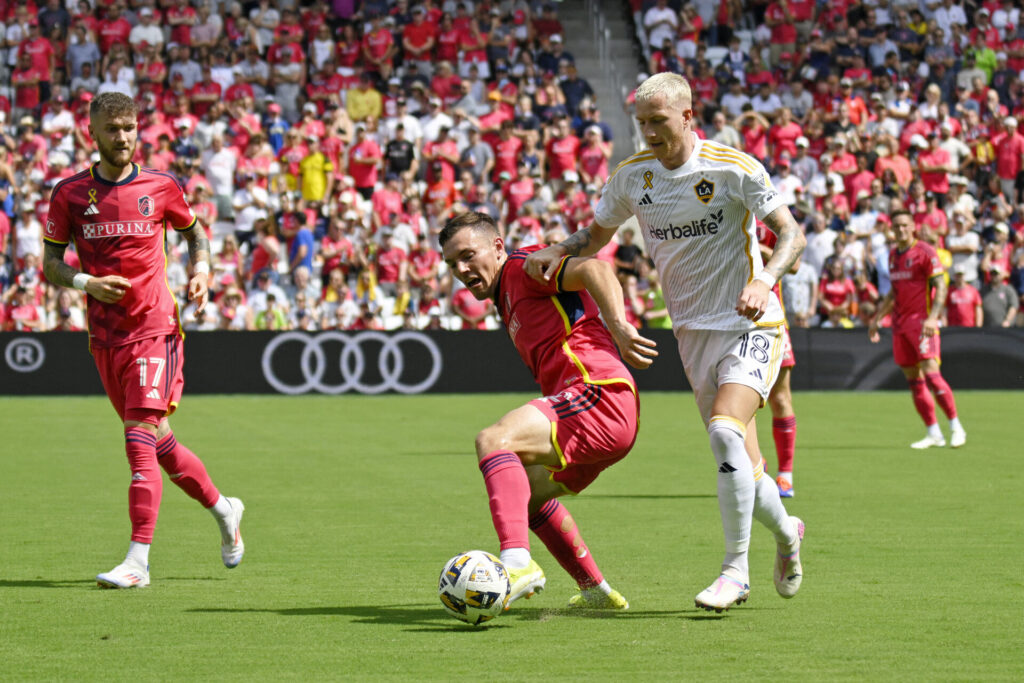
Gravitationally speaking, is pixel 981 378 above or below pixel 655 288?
below

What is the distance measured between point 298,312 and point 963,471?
12.7m

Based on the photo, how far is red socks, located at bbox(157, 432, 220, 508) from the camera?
24.9 feet

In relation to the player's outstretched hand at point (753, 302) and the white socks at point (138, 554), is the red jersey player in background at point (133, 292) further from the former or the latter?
the player's outstretched hand at point (753, 302)

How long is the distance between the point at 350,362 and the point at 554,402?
16.6 m

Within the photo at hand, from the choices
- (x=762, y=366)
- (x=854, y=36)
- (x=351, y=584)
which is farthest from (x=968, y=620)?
(x=854, y=36)

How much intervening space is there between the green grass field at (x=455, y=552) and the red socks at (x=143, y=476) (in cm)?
37

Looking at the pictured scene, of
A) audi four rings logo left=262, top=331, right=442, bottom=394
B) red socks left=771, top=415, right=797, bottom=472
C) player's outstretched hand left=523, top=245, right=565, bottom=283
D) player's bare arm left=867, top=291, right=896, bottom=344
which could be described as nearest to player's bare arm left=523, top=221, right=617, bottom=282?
player's outstretched hand left=523, top=245, right=565, bottom=283

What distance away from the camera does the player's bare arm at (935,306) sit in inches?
588

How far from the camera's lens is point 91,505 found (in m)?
10.6

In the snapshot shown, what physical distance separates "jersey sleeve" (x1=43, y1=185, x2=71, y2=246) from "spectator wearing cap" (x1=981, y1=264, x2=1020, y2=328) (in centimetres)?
1916

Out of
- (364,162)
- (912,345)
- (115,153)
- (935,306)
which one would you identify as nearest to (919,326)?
(912,345)

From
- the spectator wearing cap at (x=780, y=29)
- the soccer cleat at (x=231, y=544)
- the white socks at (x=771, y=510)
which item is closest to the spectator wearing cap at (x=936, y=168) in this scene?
the spectator wearing cap at (x=780, y=29)

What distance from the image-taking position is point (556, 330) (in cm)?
643

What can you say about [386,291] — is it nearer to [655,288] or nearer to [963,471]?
[655,288]
